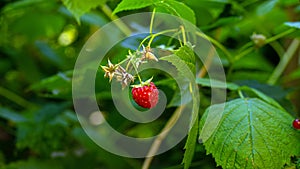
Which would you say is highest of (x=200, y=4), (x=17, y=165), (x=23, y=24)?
(x=200, y=4)

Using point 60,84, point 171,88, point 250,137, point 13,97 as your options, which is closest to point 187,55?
point 250,137

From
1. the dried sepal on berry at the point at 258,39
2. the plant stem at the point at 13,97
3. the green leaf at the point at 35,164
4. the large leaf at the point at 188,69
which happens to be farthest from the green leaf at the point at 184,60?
the plant stem at the point at 13,97

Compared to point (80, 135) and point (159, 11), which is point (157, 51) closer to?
point (159, 11)

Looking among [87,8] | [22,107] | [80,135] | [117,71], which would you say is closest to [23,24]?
[22,107]

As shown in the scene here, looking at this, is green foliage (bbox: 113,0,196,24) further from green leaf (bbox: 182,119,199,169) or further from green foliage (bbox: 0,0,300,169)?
green leaf (bbox: 182,119,199,169)

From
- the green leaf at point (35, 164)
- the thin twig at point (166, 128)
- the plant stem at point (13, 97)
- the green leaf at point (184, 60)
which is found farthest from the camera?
the plant stem at point (13, 97)

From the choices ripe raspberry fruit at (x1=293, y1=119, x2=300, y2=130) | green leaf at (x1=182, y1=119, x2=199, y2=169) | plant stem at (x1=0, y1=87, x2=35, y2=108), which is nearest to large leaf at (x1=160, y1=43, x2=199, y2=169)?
green leaf at (x1=182, y1=119, x2=199, y2=169)

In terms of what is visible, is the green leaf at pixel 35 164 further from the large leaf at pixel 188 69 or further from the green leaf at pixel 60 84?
the large leaf at pixel 188 69
